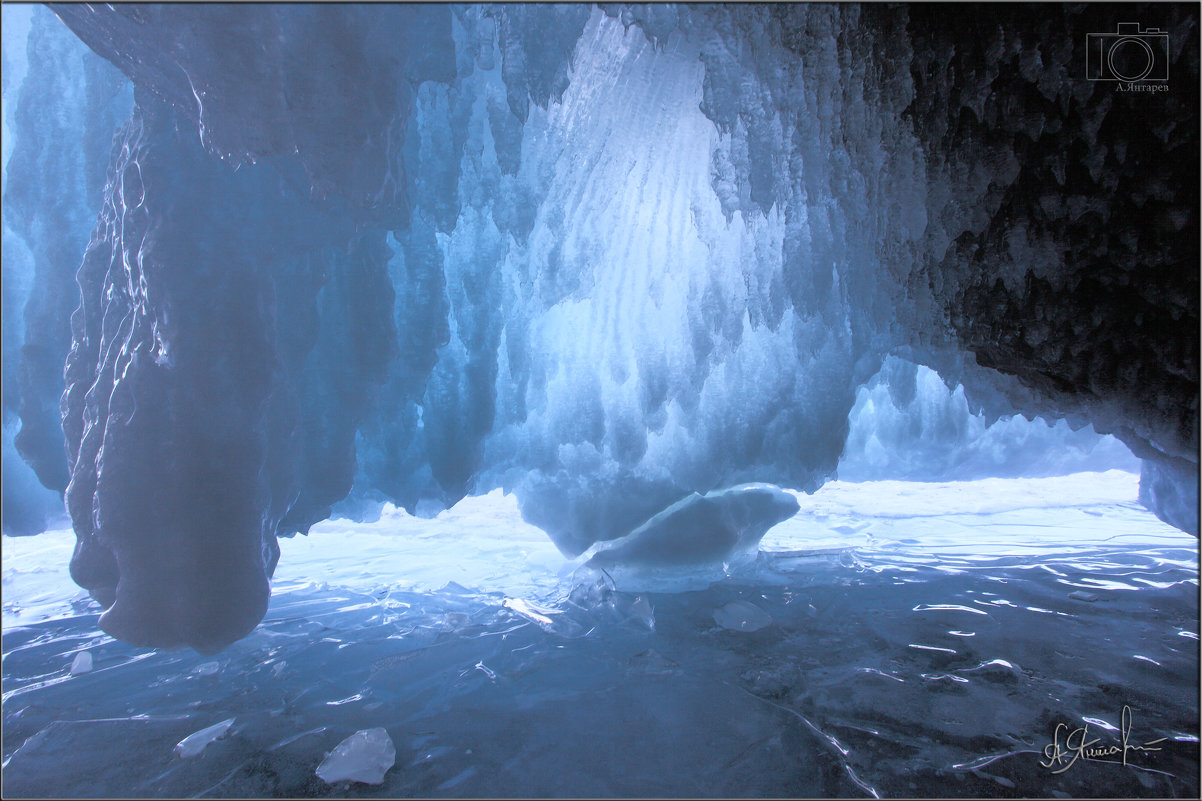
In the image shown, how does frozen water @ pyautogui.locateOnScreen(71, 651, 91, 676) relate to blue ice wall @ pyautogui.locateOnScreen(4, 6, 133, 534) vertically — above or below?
below

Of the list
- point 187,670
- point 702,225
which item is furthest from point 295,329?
point 702,225

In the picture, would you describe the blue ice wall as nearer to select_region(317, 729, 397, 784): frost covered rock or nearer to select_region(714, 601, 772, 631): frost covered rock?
select_region(317, 729, 397, 784): frost covered rock

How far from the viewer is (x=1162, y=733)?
9.38 feet

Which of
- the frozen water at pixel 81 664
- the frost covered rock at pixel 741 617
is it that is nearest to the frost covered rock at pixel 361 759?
the frozen water at pixel 81 664

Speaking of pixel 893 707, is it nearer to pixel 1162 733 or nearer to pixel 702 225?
pixel 1162 733

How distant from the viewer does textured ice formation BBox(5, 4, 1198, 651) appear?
3.42m

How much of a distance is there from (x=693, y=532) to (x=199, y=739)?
503cm

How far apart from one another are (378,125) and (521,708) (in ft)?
13.2

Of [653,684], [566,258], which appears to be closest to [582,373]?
[566,258]

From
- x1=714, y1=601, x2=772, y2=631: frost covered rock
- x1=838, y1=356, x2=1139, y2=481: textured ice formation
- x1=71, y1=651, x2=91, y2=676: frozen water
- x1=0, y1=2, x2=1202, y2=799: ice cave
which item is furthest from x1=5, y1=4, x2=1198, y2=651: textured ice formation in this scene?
x1=838, y1=356, x2=1139, y2=481: textured ice formation

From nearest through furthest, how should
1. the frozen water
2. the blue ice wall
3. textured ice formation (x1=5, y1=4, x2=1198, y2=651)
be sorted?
textured ice formation (x1=5, y1=4, x2=1198, y2=651), the frozen water, the blue ice wall

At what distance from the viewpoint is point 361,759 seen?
286 cm

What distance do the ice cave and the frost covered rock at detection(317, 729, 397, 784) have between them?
35mm
